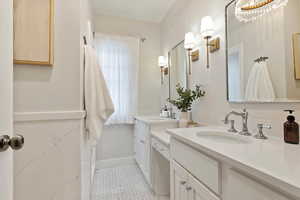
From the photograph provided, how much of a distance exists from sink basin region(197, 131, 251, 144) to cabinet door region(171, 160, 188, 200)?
0.30 m

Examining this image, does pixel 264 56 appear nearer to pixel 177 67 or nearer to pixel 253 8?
pixel 253 8

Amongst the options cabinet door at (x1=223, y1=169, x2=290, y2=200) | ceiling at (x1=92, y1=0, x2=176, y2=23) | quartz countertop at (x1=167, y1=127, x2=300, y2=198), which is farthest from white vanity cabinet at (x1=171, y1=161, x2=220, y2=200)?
ceiling at (x1=92, y1=0, x2=176, y2=23)

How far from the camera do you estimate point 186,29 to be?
219cm

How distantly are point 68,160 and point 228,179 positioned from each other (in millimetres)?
983

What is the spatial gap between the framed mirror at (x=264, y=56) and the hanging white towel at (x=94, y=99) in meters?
1.10

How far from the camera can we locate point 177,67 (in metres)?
2.46

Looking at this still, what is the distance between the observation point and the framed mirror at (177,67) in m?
2.25

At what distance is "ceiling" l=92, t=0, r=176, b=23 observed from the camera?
8.07 ft

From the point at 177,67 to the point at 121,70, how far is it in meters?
0.99

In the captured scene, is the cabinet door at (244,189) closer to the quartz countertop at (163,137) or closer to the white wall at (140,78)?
the quartz countertop at (163,137)

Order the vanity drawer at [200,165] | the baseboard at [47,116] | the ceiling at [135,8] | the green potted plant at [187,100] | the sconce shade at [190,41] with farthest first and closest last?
1. the ceiling at [135,8]
2. the sconce shade at [190,41]
3. the green potted plant at [187,100]
4. the baseboard at [47,116]
5. the vanity drawer at [200,165]

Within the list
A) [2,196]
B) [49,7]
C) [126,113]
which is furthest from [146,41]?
[2,196]

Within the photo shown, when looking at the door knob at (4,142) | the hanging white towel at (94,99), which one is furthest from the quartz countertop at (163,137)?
the door knob at (4,142)

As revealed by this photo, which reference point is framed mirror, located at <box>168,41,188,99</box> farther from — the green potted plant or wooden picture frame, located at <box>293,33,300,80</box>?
wooden picture frame, located at <box>293,33,300,80</box>
